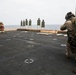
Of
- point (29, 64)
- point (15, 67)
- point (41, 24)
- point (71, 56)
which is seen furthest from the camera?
point (41, 24)

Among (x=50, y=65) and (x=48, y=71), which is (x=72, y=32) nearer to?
(x=50, y=65)

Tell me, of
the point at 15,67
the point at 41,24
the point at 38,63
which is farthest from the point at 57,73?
the point at 41,24

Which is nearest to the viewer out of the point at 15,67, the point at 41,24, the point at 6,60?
the point at 15,67

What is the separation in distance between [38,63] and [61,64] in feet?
2.83

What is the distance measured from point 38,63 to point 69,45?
1.51 meters

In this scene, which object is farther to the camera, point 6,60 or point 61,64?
point 6,60

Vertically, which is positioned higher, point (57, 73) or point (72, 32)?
point (72, 32)

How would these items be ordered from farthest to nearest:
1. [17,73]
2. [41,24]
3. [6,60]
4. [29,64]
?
1. [41,24]
2. [6,60]
3. [29,64]
4. [17,73]

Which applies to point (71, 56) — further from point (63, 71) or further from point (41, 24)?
point (41, 24)

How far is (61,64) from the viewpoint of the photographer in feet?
16.3

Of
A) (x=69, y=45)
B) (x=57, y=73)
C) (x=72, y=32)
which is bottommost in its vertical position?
(x=57, y=73)

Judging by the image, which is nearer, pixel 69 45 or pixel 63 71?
pixel 63 71

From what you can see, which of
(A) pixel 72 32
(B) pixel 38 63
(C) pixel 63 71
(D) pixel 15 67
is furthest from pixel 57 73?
(A) pixel 72 32

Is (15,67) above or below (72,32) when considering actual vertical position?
below
